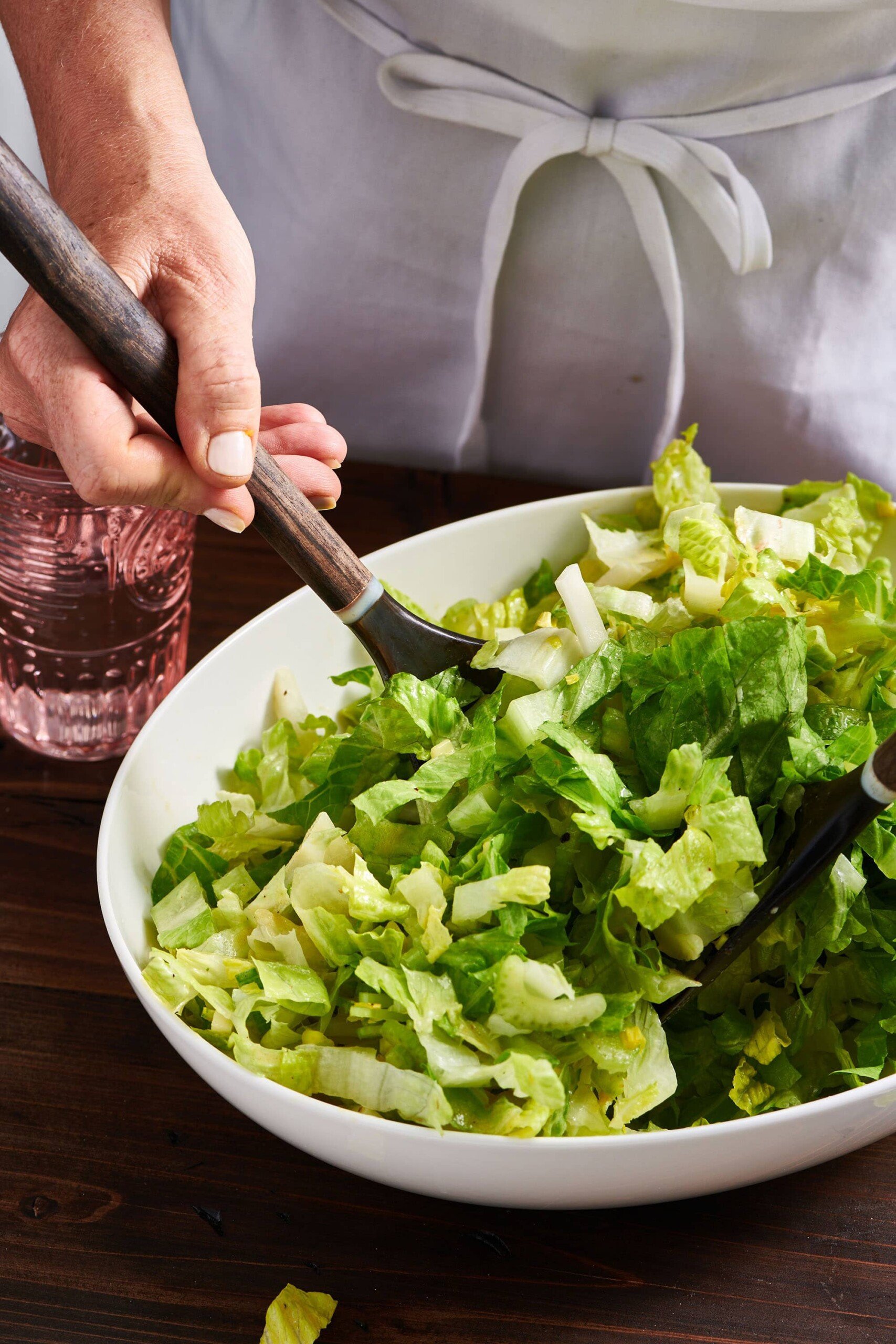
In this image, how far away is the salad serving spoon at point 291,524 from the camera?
0.70m

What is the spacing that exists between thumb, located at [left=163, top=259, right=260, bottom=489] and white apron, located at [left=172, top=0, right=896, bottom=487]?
539 mm

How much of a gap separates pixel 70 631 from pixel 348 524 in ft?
1.24

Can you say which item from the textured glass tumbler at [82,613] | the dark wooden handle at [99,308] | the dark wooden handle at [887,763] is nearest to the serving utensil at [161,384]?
the dark wooden handle at [99,308]

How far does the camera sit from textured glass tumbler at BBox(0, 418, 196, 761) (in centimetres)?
106

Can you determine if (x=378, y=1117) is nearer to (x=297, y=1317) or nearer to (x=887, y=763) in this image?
(x=297, y=1317)

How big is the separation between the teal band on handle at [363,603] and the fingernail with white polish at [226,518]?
0.46ft

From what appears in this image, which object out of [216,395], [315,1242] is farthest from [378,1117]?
[216,395]

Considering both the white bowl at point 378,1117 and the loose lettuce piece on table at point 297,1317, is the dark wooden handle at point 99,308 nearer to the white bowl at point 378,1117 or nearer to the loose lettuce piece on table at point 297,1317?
the white bowl at point 378,1117

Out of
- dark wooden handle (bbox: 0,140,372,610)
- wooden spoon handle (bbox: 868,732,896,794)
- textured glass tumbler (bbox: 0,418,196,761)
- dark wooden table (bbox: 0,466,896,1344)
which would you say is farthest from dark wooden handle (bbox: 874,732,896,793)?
textured glass tumbler (bbox: 0,418,196,761)

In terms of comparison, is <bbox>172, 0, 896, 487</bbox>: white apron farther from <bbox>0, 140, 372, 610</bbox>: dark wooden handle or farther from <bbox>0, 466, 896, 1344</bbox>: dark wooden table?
<bbox>0, 466, 896, 1344</bbox>: dark wooden table

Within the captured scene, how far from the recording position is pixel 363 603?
37.2 inches

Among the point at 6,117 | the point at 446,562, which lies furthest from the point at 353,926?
the point at 6,117

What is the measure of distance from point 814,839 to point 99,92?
2.67ft

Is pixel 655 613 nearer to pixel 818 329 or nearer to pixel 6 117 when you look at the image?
pixel 818 329
